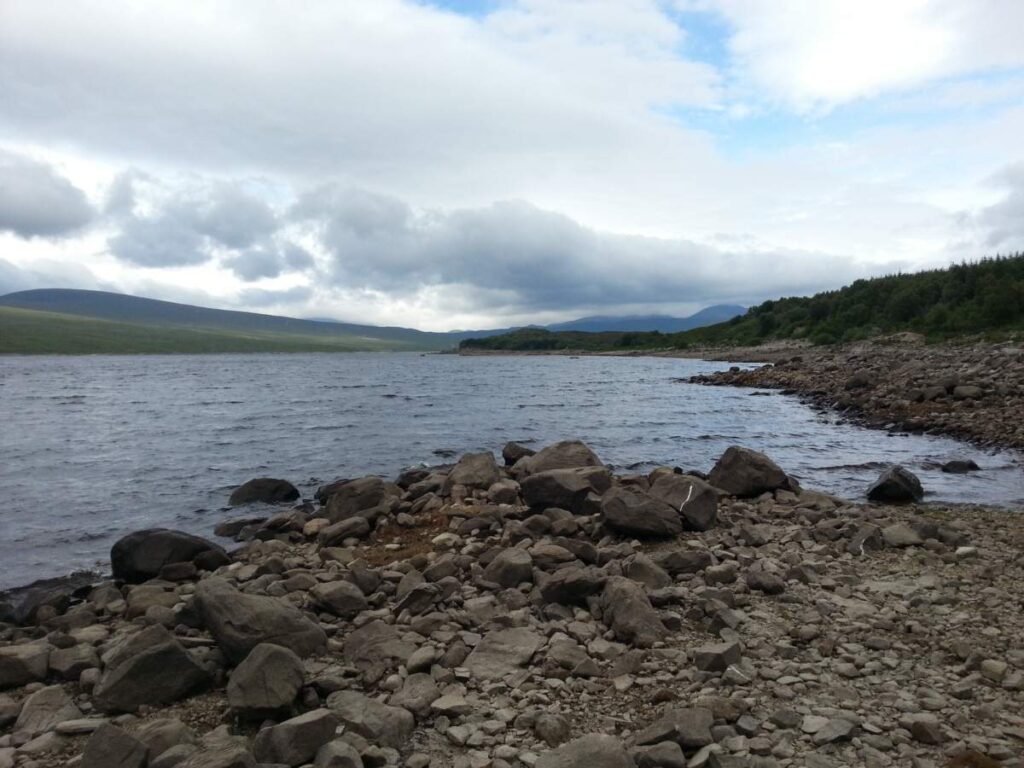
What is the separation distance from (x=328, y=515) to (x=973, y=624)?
10.6m

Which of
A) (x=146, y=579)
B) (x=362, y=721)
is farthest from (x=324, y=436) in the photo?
(x=362, y=721)

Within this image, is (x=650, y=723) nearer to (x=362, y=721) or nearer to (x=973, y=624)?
(x=362, y=721)

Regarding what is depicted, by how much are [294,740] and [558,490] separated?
7.74 m

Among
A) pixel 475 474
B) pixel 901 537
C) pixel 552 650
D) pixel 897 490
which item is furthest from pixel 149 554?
pixel 897 490

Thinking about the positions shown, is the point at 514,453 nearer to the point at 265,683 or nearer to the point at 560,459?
the point at 560,459

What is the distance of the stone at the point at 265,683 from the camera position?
18.6 feet

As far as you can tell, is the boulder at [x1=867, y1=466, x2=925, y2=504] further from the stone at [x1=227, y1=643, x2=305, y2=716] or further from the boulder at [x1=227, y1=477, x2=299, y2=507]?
the boulder at [x1=227, y1=477, x2=299, y2=507]

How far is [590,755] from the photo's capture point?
4.74m

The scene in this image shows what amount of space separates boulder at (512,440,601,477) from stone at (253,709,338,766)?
33.0 ft

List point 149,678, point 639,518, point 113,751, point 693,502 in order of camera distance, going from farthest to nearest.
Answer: point 693,502 < point 639,518 < point 149,678 < point 113,751

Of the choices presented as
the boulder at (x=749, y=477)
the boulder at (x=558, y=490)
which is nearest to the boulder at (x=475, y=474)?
the boulder at (x=558, y=490)

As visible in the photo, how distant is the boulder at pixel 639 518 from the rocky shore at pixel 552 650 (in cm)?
3

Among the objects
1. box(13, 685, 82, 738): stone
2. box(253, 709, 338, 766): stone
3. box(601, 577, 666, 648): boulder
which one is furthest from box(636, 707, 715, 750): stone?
box(13, 685, 82, 738): stone

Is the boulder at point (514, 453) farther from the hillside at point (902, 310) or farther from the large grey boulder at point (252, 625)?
the hillside at point (902, 310)
